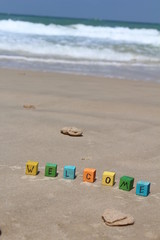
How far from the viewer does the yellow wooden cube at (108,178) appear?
8.69 feet

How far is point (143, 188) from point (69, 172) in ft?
1.53

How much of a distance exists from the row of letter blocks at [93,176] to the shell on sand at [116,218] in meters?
0.34

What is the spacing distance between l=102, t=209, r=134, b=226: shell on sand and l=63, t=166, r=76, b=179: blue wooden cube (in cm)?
52

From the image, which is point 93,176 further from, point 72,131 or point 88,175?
point 72,131

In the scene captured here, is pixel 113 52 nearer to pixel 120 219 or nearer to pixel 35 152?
pixel 35 152

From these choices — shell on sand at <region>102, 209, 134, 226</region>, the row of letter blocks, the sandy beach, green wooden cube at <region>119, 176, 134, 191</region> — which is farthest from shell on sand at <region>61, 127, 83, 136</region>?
shell on sand at <region>102, 209, 134, 226</region>

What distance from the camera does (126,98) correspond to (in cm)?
583

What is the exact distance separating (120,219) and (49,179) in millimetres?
672

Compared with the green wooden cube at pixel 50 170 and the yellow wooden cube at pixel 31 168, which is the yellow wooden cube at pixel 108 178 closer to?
the green wooden cube at pixel 50 170

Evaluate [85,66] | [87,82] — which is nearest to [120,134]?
[87,82]

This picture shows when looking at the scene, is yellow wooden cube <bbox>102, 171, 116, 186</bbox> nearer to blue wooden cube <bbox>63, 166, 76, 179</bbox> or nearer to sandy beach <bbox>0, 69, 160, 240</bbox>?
sandy beach <bbox>0, 69, 160, 240</bbox>

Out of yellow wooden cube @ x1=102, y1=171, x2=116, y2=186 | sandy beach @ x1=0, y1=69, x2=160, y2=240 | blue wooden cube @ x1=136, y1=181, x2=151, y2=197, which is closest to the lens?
sandy beach @ x1=0, y1=69, x2=160, y2=240

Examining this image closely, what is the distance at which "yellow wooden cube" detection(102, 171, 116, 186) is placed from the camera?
2648 millimetres

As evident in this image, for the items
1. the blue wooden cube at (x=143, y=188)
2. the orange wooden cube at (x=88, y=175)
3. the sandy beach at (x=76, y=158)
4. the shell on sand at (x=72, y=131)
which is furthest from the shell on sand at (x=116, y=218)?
the shell on sand at (x=72, y=131)
